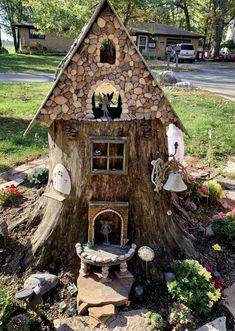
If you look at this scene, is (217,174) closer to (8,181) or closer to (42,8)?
(8,181)

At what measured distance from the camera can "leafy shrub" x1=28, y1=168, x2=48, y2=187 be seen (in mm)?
8047

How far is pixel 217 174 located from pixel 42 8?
19.9 meters

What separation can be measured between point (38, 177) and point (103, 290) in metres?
3.93

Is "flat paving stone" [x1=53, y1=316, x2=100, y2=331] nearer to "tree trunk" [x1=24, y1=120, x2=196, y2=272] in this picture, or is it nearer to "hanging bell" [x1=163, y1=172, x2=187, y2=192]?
"tree trunk" [x1=24, y1=120, x2=196, y2=272]

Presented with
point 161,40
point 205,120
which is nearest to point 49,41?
point 161,40

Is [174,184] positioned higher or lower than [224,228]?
higher

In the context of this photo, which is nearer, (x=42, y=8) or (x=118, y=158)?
(x=118, y=158)

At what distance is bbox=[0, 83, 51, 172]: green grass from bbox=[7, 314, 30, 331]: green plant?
541 centimetres

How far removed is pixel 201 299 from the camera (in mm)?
4699

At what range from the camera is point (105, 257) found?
4.84 m

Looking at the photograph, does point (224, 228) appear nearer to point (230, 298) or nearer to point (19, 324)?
point (230, 298)

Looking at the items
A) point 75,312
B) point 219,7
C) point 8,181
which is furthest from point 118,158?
point 219,7

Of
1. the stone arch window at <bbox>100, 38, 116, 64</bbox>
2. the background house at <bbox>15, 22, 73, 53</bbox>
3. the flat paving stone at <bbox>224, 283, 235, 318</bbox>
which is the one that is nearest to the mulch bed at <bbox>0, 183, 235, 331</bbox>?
the flat paving stone at <bbox>224, 283, 235, 318</bbox>

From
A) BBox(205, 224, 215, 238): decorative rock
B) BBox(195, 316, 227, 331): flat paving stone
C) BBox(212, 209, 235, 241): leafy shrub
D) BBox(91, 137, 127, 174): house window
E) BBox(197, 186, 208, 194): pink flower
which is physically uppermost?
BBox(91, 137, 127, 174): house window
